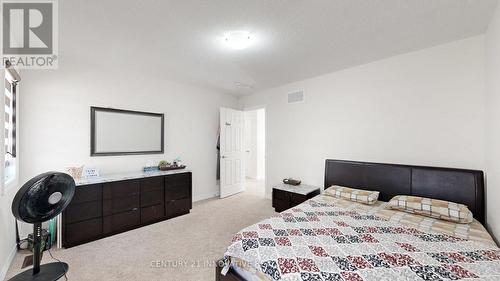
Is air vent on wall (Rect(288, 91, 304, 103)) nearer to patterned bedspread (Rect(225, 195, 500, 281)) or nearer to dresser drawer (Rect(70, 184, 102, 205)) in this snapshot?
patterned bedspread (Rect(225, 195, 500, 281))

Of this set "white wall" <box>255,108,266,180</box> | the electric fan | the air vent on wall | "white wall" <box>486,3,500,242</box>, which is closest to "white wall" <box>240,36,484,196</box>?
the air vent on wall

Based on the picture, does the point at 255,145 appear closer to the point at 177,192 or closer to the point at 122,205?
the point at 177,192

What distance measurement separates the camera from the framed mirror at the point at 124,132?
2.98 m

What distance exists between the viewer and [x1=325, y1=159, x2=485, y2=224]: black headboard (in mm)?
2023

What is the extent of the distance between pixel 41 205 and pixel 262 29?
2.66 metres

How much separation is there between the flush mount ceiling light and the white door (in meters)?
2.20

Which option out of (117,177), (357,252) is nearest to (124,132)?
(117,177)

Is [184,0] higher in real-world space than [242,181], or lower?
higher

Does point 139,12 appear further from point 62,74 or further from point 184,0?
point 62,74

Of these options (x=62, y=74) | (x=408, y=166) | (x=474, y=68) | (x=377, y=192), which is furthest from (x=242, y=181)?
(x=474, y=68)

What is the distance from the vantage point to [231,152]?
4766 mm

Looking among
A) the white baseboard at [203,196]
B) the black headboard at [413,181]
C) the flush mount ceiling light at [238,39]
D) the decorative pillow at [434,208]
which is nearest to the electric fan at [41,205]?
the flush mount ceiling light at [238,39]

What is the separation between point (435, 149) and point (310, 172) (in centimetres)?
177

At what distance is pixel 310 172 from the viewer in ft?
11.9
